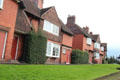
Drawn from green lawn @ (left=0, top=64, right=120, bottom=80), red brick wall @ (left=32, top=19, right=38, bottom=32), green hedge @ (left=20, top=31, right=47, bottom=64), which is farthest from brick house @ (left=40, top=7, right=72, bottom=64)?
green lawn @ (left=0, top=64, right=120, bottom=80)

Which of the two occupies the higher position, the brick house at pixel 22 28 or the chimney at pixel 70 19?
the chimney at pixel 70 19

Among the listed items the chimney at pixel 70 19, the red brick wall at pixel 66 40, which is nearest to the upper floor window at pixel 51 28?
the red brick wall at pixel 66 40

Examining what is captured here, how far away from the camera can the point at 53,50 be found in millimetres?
22047

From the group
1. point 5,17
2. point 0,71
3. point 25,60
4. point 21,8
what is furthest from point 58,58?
point 0,71

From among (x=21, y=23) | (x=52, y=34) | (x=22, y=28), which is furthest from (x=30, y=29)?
(x=52, y=34)

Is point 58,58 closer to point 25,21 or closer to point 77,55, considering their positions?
point 77,55

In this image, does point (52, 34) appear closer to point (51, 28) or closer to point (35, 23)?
point (51, 28)

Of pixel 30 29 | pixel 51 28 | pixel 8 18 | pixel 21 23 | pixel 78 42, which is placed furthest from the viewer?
pixel 78 42

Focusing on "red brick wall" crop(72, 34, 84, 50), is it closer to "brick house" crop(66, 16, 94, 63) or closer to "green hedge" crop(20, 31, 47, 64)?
"brick house" crop(66, 16, 94, 63)

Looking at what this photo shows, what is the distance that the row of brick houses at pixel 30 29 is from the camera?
12.8m

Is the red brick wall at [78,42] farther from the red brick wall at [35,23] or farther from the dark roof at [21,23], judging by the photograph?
the dark roof at [21,23]

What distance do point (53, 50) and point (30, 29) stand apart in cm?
706

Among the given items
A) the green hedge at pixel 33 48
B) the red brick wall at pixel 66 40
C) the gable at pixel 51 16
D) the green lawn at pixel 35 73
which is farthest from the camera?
the red brick wall at pixel 66 40

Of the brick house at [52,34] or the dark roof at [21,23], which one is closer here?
the dark roof at [21,23]
